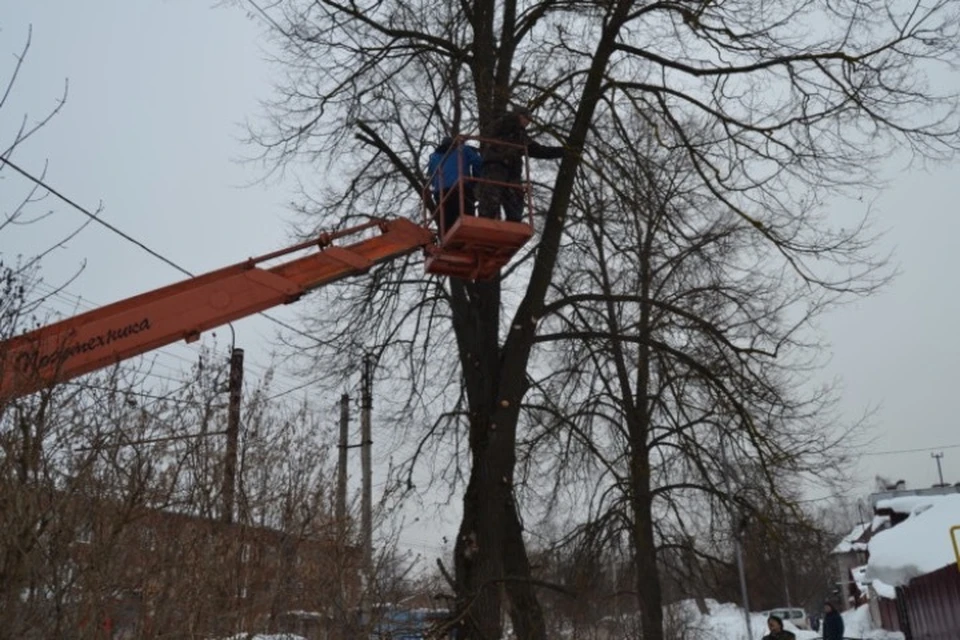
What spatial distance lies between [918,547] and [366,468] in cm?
1107

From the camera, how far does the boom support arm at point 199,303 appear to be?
27.0 ft

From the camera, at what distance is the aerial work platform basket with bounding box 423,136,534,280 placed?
9.45 metres

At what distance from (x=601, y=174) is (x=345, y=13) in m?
4.49

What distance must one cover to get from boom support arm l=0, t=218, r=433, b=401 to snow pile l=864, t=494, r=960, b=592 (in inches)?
521

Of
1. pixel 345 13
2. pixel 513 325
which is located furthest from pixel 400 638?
pixel 345 13

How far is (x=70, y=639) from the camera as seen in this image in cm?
550

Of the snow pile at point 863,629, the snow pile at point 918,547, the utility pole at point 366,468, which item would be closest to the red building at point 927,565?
the snow pile at point 918,547

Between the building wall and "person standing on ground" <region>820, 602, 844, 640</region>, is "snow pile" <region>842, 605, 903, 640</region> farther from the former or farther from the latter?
"person standing on ground" <region>820, 602, 844, 640</region>

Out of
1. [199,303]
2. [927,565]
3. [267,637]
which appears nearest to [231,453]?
[267,637]

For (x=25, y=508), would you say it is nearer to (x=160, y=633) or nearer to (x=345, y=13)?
(x=160, y=633)

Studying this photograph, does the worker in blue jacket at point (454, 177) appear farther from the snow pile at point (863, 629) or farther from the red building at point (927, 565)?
the snow pile at point (863, 629)

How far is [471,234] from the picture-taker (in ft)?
31.0

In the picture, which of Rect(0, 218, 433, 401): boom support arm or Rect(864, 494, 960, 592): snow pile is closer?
Rect(0, 218, 433, 401): boom support arm

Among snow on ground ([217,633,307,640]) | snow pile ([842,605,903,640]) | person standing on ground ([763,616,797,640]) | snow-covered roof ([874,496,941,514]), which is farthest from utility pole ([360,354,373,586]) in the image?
snow pile ([842,605,903,640])
